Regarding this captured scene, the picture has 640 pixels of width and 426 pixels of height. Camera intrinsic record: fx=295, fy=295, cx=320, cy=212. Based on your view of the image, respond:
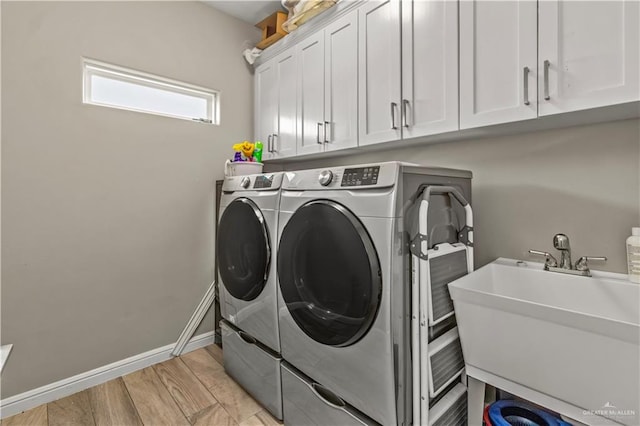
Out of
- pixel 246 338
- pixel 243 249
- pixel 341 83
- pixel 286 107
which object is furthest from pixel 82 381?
pixel 341 83

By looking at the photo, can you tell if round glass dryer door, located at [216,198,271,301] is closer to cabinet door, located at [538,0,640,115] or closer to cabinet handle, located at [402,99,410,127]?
cabinet handle, located at [402,99,410,127]

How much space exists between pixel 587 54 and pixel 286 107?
175 cm

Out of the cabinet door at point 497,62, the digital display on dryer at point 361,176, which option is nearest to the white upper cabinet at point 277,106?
the digital display on dryer at point 361,176

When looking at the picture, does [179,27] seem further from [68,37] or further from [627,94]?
[627,94]

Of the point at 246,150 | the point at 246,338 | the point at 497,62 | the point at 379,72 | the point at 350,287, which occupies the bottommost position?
the point at 246,338

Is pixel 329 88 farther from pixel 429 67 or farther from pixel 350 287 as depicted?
pixel 350 287

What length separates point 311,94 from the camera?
2080 millimetres

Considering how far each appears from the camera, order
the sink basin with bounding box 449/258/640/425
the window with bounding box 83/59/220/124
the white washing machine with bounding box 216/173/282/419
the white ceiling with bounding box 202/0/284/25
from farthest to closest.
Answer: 1. the white ceiling with bounding box 202/0/284/25
2. the window with bounding box 83/59/220/124
3. the white washing machine with bounding box 216/173/282/419
4. the sink basin with bounding box 449/258/640/425

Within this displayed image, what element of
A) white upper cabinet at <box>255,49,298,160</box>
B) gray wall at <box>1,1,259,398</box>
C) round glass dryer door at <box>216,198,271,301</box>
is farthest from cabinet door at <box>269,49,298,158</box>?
round glass dryer door at <box>216,198,271,301</box>

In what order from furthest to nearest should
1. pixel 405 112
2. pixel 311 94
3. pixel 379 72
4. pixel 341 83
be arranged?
pixel 311 94 < pixel 341 83 < pixel 379 72 < pixel 405 112

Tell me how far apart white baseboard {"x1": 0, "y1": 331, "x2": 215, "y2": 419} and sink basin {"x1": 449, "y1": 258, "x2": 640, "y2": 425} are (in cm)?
211

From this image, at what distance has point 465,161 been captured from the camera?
1662 millimetres

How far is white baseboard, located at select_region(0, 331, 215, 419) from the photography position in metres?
1.68

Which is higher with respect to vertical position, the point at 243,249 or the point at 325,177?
the point at 325,177
